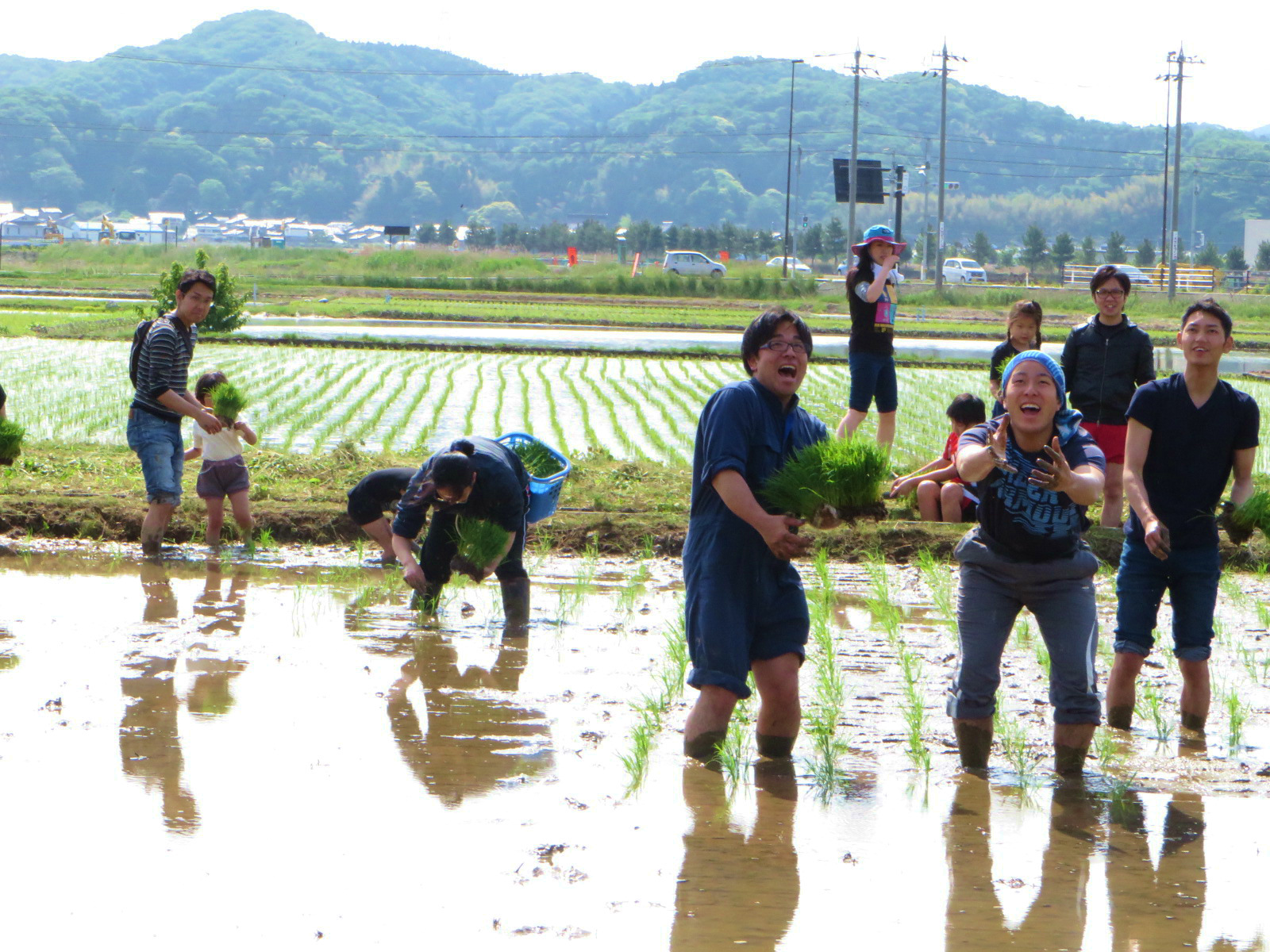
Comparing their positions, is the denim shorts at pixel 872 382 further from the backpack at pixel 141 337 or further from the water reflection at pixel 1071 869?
the water reflection at pixel 1071 869

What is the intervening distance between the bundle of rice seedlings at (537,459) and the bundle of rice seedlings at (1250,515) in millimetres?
3114

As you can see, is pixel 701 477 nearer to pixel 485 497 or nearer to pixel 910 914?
pixel 910 914

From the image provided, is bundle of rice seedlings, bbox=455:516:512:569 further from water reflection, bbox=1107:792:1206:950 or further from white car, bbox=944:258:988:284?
white car, bbox=944:258:988:284

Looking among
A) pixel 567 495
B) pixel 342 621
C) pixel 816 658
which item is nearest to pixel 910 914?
pixel 816 658

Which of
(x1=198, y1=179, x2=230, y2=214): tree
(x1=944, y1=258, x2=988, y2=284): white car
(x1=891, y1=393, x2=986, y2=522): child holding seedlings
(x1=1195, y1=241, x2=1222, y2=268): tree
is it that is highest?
(x1=198, y1=179, x2=230, y2=214): tree

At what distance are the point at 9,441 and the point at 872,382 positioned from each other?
16.9 ft

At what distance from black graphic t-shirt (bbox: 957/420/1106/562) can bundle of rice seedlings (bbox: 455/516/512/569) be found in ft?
7.64

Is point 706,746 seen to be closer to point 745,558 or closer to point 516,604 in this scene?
point 745,558

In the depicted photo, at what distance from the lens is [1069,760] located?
4.23m

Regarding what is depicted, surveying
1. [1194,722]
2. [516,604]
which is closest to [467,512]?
[516,604]

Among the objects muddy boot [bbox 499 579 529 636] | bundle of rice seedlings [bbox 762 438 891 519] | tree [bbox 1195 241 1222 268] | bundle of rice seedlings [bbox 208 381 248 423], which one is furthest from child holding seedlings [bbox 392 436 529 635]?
tree [bbox 1195 241 1222 268]

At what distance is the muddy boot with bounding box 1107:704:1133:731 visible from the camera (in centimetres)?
480

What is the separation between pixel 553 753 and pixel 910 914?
151 cm

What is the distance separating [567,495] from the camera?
29.1 ft
